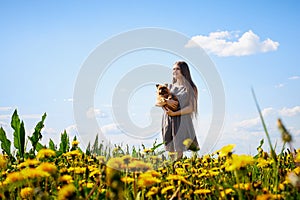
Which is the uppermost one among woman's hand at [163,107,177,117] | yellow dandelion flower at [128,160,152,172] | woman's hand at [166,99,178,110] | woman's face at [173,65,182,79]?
woman's face at [173,65,182,79]

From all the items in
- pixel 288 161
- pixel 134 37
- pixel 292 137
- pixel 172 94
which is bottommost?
pixel 288 161

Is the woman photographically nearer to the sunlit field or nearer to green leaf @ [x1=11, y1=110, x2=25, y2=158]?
green leaf @ [x1=11, y1=110, x2=25, y2=158]

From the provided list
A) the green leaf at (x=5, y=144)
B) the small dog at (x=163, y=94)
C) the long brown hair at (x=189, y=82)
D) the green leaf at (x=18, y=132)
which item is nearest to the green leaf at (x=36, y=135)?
the green leaf at (x=18, y=132)

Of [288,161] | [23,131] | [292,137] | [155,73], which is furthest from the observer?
[155,73]

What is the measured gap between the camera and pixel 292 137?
5.10 feet

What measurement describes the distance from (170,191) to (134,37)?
317 centimetres

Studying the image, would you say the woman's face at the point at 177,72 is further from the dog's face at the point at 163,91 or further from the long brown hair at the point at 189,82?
the dog's face at the point at 163,91

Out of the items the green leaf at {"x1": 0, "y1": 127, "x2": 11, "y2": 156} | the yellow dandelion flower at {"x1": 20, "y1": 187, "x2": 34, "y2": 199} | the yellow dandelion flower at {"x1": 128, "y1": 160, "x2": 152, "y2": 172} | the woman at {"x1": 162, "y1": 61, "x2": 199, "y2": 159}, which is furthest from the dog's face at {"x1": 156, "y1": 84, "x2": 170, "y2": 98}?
the yellow dandelion flower at {"x1": 20, "y1": 187, "x2": 34, "y2": 199}

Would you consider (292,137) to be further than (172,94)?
No

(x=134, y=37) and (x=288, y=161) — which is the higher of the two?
(x=134, y=37)

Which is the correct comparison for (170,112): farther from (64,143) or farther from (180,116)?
(64,143)

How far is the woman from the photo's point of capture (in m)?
7.05

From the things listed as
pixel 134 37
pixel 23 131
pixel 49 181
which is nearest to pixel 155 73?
pixel 134 37

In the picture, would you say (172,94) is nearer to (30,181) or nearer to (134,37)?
(134,37)
